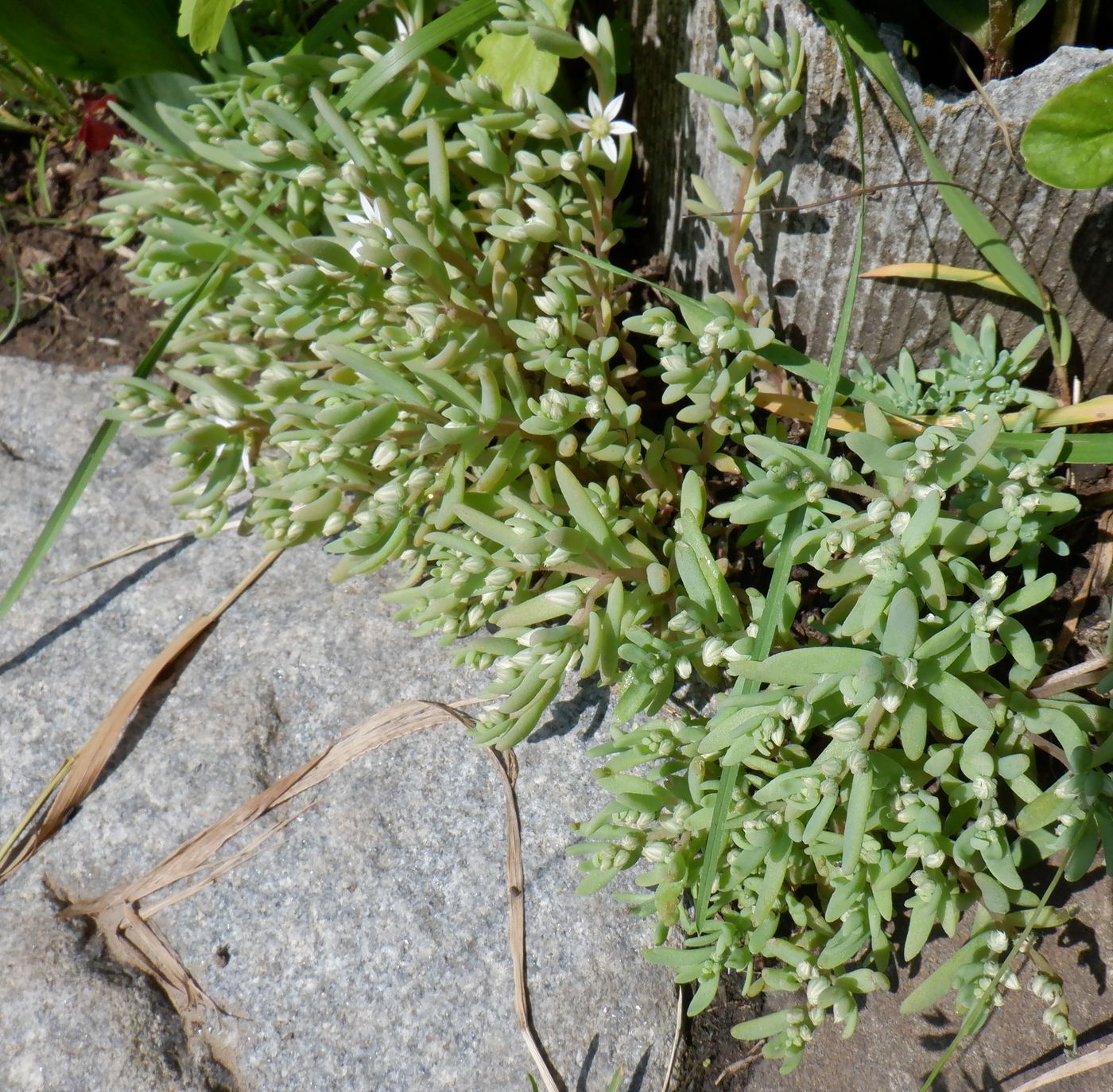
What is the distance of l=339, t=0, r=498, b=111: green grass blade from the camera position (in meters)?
1.99

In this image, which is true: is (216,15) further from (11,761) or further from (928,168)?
(11,761)

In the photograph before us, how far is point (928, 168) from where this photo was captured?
1.79 metres

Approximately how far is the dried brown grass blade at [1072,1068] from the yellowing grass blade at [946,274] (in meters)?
1.57

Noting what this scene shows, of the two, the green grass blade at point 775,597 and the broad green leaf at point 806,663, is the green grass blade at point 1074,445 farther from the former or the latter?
the broad green leaf at point 806,663

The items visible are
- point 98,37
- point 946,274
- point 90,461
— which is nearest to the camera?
point 946,274

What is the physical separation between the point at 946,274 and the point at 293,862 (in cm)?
200

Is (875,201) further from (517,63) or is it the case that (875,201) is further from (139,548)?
(139,548)

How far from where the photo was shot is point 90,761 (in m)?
2.48

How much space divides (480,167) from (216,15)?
64 centimetres

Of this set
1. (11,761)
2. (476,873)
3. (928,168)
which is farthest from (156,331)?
(928,168)

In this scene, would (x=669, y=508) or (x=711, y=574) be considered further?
(x=669, y=508)

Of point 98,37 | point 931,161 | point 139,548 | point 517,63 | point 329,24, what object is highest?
point 98,37

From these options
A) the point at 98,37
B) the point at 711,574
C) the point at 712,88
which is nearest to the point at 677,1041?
the point at 711,574

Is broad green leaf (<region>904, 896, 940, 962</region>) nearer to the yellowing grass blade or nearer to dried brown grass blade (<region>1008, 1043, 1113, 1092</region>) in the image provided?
dried brown grass blade (<region>1008, 1043, 1113, 1092</region>)
